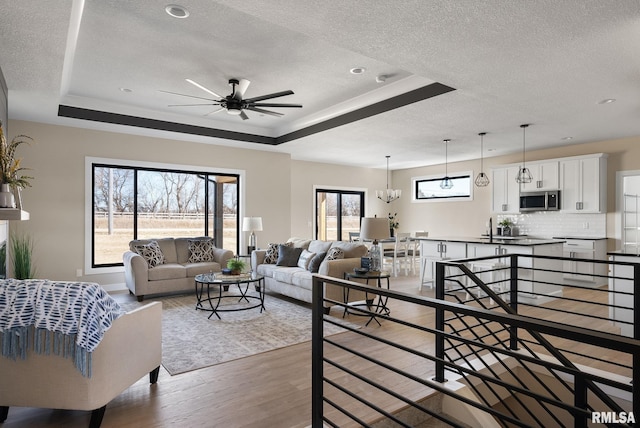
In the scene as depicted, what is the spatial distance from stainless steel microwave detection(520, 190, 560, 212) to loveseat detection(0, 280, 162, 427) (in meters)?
7.59

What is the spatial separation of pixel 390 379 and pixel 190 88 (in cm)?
443

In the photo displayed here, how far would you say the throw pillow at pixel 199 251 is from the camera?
258 inches

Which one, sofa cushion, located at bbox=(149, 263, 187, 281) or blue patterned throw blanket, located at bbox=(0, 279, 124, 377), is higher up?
blue patterned throw blanket, located at bbox=(0, 279, 124, 377)

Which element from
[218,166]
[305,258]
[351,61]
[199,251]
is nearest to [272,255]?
[305,258]

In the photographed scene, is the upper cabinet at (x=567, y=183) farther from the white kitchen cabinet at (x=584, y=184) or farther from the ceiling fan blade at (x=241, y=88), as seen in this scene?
the ceiling fan blade at (x=241, y=88)

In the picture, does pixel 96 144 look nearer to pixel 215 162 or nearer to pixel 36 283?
pixel 215 162

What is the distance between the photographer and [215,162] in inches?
299

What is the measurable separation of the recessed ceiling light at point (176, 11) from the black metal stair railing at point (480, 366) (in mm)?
2576

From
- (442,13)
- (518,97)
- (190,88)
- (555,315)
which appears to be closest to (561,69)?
(518,97)

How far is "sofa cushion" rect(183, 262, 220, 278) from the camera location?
6.10 meters

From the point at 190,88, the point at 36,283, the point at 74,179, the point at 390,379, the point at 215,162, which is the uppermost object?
the point at 190,88

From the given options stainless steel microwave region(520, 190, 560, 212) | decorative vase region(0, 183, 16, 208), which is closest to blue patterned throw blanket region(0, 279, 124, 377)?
decorative vase region(0, 183, 16, 208)

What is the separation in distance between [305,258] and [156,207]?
10.6 feet

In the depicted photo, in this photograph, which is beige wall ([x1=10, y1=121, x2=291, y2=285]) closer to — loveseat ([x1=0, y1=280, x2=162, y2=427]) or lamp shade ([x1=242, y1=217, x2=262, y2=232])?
lamp shade ([x1=242, y1=217, x2=262, y2=232])
